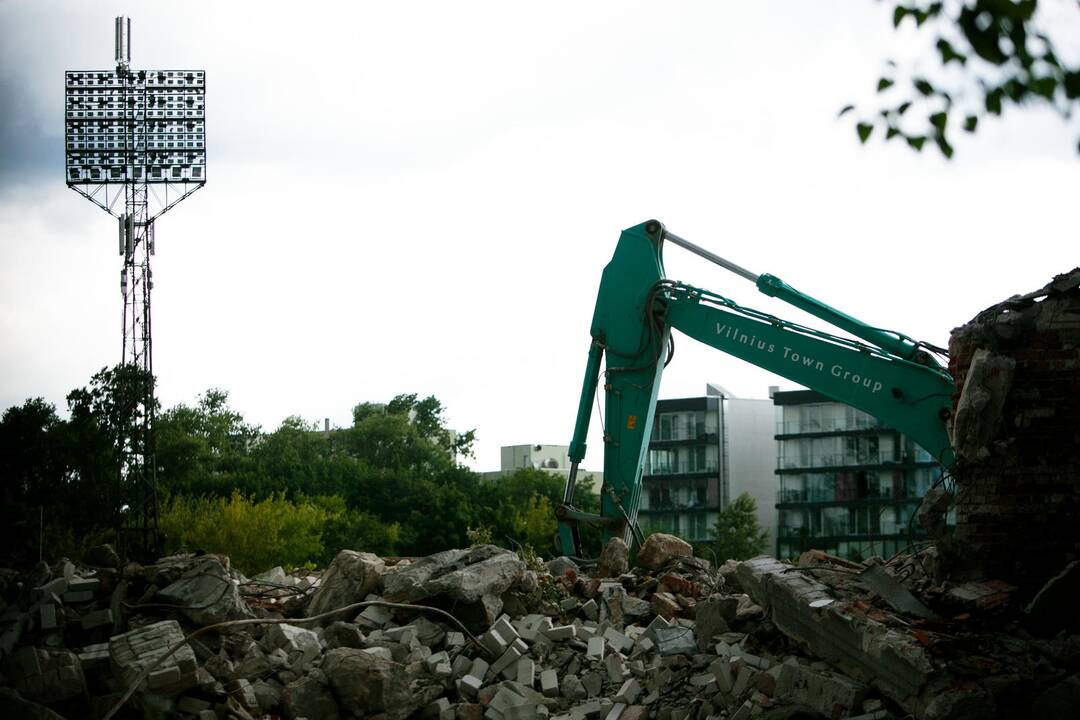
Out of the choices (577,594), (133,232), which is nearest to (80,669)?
(577,594)

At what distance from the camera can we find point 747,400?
208ft

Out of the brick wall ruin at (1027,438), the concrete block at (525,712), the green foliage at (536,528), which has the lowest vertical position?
the green foliage at (536,528)

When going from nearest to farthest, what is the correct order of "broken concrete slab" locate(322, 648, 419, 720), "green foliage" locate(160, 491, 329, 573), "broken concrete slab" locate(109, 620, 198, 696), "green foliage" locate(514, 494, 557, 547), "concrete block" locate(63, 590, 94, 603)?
1. "broken concrete slab" locate(109, 620, 198, 696)
2. "broken concrete slab" locate(322, 648, 419, 720)
3. "concrete block" locate(63, 590, 94, 603)
4. "green foliage" locate(160, 491, 329, 573)
5. "green foliage" locate(514, 494, 557, 547)

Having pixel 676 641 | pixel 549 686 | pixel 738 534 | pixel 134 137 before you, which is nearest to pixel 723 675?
pixel 676 641

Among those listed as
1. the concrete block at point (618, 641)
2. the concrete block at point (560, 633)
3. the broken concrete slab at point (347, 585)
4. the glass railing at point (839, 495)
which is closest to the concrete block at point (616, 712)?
the concrete block at point (618, 641)

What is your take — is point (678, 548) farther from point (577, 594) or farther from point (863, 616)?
point (863, 616)

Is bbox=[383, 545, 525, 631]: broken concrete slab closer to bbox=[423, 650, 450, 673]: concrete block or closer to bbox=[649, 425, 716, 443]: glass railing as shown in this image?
bbox=[423, 650, 450, 673]: concrete block

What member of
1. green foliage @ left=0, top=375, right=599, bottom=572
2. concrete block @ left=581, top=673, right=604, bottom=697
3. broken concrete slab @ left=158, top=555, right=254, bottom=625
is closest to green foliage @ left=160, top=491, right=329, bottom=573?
green foliage @ left=0, top=375, right=599, bottom=572

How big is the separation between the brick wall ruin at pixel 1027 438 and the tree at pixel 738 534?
1615 inches

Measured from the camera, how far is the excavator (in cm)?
1112

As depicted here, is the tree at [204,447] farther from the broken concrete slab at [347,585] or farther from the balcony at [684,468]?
the broken concrete slab at [347,585]

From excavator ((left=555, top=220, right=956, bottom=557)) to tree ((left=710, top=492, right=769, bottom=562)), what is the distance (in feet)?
120

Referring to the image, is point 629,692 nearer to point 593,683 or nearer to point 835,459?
point 593,683

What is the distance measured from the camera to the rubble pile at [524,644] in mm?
7395
